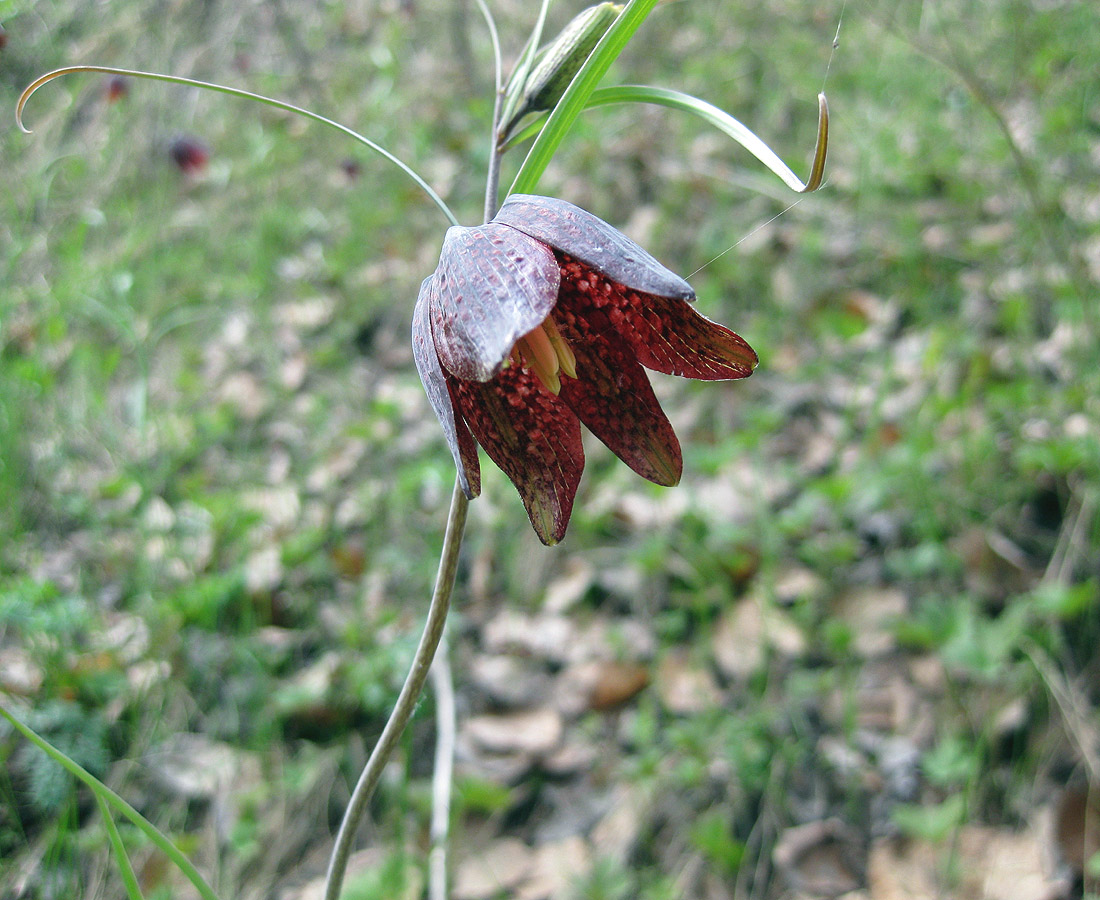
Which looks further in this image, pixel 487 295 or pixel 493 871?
pixel 493 871

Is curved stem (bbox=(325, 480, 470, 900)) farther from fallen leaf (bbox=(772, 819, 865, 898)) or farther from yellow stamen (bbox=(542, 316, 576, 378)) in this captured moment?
fallen leaf (bbox=(772, 819, 865, 898))

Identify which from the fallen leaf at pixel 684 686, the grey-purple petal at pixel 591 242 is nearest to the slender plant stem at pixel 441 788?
the fallen leaf at pixel 684 686

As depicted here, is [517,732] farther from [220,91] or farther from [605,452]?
[220,91]

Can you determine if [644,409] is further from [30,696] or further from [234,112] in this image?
[234,112]

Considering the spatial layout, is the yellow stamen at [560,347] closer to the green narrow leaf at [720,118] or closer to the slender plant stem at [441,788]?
the green narrow leaf at [720,118]

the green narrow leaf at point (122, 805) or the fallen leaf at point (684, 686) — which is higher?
the green narrow leaf at point (122, 805)

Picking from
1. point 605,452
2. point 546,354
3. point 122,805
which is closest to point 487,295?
point 546,354
